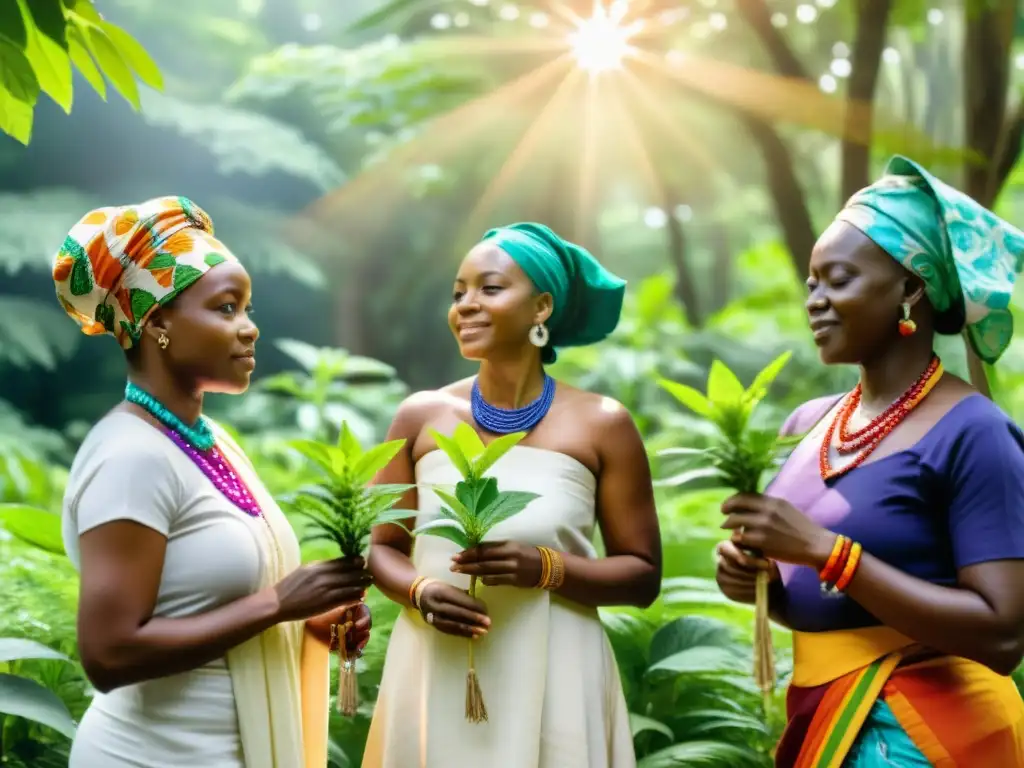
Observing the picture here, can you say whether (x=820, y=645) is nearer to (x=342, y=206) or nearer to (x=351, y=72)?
(x=351, y=72)

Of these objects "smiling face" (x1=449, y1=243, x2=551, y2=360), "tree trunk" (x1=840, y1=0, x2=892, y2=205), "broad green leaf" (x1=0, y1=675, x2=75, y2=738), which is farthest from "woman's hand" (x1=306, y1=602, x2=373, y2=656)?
"tree trunk" (x1=840, y1=0, x2=892, y2=205)

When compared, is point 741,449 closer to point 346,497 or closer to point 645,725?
point 346,497

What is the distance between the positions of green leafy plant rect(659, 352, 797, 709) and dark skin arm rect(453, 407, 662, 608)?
0.96 ft

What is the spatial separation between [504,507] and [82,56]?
144 cm

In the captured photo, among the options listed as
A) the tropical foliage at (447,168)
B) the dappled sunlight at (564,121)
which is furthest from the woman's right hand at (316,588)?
the dappled sunlight at (564,121)

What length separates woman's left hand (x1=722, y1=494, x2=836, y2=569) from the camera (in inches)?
84.2

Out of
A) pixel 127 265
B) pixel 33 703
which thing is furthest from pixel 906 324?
pixel 33 703

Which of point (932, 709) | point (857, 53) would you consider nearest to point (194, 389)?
point (932, 709)

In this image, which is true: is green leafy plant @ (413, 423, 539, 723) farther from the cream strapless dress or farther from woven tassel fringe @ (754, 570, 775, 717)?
woven tassel fringe @ (754, 570, 775, 717)

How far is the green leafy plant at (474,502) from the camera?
226 cm

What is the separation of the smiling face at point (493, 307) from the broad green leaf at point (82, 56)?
92 cm

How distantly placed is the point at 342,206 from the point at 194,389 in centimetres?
845

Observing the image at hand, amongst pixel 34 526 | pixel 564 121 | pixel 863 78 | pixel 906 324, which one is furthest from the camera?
pixel 564 121

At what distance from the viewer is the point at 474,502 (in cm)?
226
